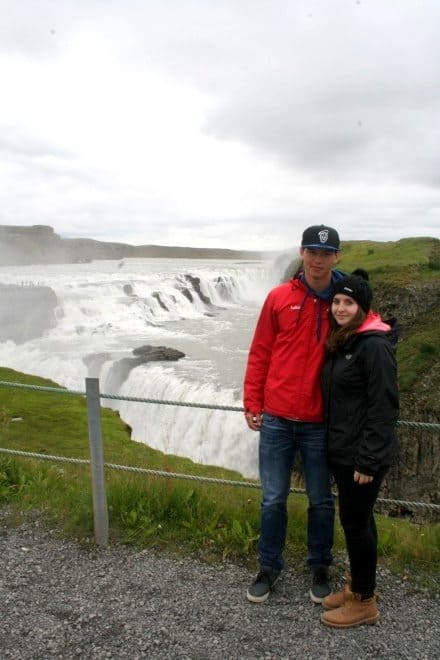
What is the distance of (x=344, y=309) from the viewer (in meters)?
3.94

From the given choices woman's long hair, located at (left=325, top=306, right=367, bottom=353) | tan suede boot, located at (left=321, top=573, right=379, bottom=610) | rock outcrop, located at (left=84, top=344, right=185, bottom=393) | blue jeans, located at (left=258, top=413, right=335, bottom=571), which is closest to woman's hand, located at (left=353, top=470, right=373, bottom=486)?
blue jeans, located at (left=258, top=413, right=335, bottom=571)

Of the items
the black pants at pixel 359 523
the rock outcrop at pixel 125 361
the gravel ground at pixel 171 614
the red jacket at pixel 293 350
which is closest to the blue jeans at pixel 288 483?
the red jacket at pixel 293 350

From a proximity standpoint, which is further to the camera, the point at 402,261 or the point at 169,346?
the point at 169,346

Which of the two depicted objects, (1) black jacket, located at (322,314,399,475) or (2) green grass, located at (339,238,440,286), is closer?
(1) black jacket, located at (322,314,399,475)

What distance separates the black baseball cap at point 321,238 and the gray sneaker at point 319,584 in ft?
8.40

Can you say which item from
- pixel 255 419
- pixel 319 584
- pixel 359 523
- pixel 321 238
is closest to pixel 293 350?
pixel 255 419

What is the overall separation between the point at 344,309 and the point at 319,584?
224 cm

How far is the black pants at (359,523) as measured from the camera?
12.9 feet

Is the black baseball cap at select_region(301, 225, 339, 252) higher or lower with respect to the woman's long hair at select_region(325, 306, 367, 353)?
higher

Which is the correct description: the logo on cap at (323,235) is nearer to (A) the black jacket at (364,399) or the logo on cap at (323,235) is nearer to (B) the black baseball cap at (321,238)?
(B) the black baseball cap at (321,238)

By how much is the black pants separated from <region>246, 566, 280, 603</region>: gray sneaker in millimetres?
685

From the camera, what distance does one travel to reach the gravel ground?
3836 mm

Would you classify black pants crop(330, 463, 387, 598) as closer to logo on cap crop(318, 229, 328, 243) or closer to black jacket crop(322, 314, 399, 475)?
black jacket crop(322, 314, 399, 475)

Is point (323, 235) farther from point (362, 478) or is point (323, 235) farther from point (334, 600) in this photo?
point (334, 600)
